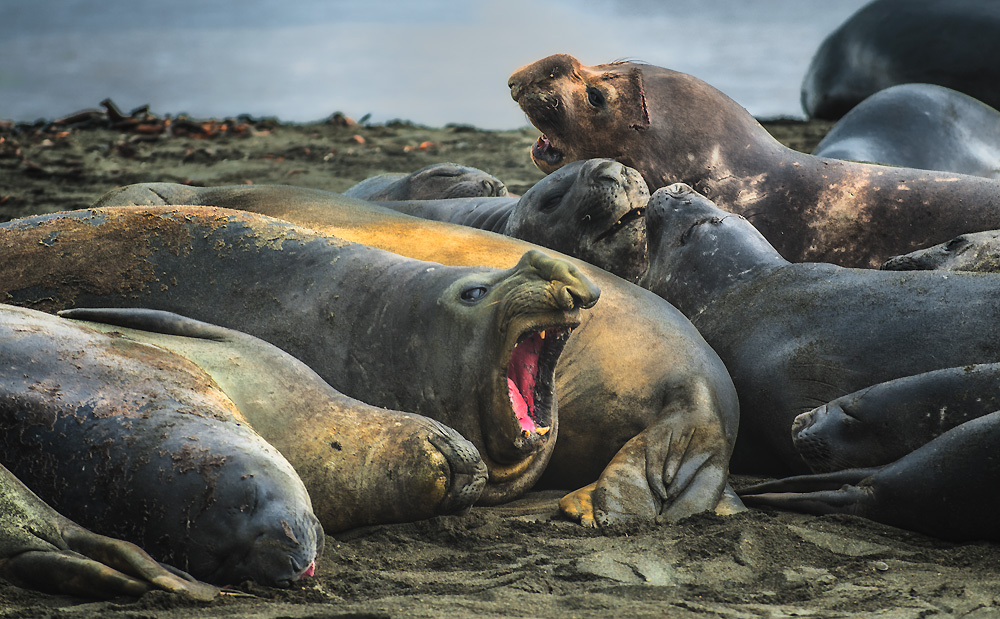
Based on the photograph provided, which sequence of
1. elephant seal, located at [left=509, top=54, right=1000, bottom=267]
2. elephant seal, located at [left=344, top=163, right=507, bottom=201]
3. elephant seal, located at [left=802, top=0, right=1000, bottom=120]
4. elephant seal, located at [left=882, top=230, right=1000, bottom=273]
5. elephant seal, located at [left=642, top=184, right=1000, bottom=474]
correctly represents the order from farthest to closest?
Answer: elephant seal, located at [left=802, top=0, right=1000, bottom=120] < elephant seal, located at [left=344, top=163, right=507, bottom=201] < elephant seal, located at [left=509, top=54, right=1000, bottom=267] < elephant seal, located at [left=882, top=230, right=1000, bottom=273] < elephant seal, located at [left=642, top=184, right=1000, bottom=474]

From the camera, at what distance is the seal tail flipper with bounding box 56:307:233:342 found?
9.72ft

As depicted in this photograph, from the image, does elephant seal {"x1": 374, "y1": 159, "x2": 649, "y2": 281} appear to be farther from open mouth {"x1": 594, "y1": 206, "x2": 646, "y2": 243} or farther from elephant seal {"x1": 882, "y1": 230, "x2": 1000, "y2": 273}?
elephant seal {"x1": 882, "y1": 230, "x2": 1000, "y2": 273}

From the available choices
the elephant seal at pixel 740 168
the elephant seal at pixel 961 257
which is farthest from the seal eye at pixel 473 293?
the elephant seal at pixel 740 168

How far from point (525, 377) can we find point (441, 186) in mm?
3096

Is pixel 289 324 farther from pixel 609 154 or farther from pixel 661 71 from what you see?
pixel 661 71

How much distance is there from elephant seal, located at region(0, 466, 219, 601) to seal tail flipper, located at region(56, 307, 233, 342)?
0.73 metres

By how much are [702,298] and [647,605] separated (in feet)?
6.90

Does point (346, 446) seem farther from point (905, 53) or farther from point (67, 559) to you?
point (905, 53)

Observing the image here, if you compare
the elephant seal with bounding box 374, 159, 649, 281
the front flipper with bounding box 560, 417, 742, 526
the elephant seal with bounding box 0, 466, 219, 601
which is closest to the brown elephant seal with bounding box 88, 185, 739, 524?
the front flipper with bounding box 560, 417, 742, 526

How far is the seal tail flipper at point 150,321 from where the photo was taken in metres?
2.96

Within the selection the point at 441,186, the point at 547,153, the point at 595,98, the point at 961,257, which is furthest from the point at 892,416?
the point at 441,186

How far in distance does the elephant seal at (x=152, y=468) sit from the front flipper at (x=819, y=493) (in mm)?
1494

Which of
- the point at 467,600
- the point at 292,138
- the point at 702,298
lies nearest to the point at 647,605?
the point at 467,600

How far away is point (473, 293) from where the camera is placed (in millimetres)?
3236
